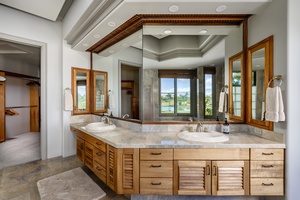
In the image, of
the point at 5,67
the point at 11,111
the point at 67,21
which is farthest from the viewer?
the point at 11,111

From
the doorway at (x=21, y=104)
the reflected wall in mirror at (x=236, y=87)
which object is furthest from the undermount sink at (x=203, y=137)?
the doorway at (x=21, y=104)

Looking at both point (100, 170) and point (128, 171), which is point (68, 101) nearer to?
point (100, 170)

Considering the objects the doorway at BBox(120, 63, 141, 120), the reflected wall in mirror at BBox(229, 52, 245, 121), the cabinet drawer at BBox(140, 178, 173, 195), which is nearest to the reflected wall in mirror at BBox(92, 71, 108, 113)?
the doorway at BBox(120, 63, 141, 120)

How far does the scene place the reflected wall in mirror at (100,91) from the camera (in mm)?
3205

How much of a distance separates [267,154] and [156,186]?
4.14 feet

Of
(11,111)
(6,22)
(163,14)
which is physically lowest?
(11,111)

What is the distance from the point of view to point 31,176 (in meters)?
2.56

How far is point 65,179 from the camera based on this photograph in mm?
2434

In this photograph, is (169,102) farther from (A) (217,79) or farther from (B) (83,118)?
(B) (83,118)

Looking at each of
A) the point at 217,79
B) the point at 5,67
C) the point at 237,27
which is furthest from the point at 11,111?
the point at 237,27

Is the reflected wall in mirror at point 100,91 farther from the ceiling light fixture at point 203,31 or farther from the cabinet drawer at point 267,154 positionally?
Answer: the cabinet drawer at point 267,154

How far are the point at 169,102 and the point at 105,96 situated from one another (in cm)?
147

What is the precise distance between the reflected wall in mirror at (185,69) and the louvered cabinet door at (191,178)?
76cm

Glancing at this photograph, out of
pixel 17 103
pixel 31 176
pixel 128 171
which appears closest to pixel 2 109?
pixel 17 103
